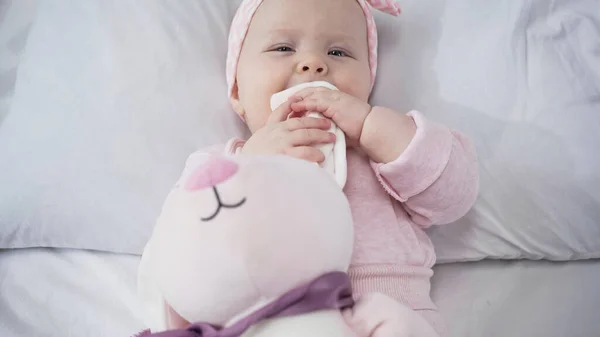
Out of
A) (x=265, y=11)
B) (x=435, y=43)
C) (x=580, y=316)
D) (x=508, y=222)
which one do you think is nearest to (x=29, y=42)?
(x=265, y=11)

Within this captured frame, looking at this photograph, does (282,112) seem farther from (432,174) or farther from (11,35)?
(11,35)

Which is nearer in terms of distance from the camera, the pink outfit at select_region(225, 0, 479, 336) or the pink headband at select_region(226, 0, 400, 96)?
the pink outfit at select_region(225, 0, 479, 336)

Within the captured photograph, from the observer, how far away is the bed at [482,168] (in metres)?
0.91

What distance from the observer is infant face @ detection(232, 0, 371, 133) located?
36.3 inches

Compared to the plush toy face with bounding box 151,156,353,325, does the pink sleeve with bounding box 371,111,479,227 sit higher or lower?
lower

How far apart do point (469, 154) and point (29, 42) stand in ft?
3.16

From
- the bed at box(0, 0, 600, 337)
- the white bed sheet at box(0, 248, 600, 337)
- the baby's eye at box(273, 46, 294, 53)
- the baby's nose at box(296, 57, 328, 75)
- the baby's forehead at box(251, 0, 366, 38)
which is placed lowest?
the white bed sheet at box(0, 248, 600, 337)

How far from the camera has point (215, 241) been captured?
1.71 ft

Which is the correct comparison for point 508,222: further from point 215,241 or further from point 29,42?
point 29,42

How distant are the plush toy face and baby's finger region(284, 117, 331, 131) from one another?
231 millimetres

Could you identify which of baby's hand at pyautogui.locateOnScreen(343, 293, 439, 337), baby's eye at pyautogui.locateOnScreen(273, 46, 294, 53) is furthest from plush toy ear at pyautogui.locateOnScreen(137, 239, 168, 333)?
baby's eye at pyautogui.locateOnScreen(273, 46, 294, 53)

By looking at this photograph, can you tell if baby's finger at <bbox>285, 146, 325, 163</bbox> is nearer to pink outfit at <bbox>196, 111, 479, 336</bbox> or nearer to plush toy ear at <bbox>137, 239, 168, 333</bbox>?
pink outfit at <bbox>196, 111, 479, 336</bbox>

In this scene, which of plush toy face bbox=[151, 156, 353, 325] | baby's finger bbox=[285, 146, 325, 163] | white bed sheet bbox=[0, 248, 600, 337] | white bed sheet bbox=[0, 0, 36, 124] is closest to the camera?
plush toy face bbox=[151, 156, 353, 325]

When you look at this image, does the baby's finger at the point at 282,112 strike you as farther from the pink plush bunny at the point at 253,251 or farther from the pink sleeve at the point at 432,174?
the pink plush bunny at the point at 253,251
